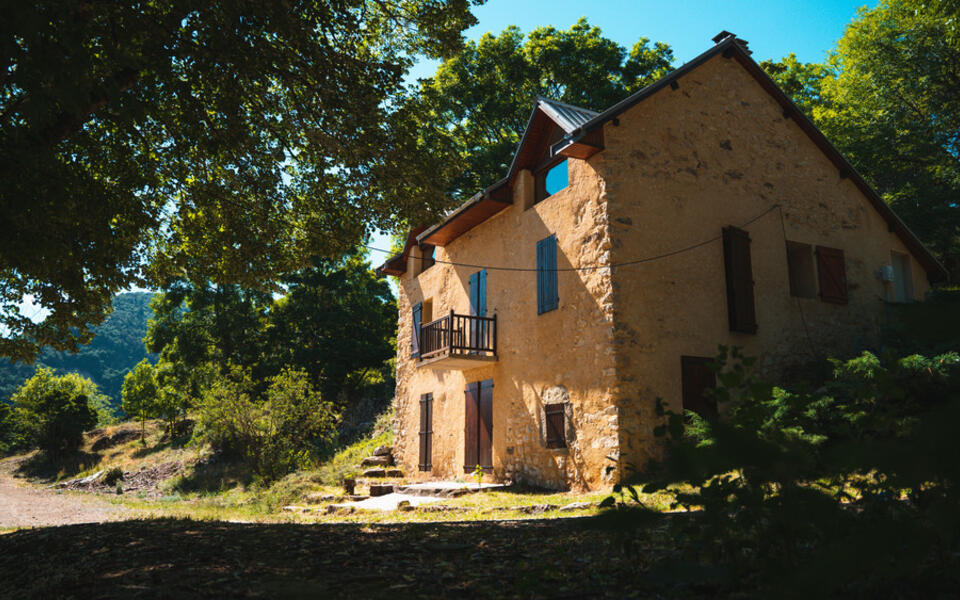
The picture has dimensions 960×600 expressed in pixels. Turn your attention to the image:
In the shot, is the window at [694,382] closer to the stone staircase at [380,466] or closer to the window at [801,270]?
the window at [801,270]

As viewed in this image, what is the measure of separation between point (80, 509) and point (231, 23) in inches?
477

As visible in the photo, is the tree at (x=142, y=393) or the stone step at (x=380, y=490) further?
the tree at (x=142, y=393)

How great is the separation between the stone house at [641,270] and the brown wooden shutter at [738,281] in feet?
0.10

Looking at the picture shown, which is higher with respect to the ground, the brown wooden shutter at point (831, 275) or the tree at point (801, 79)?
the tree at point (801, 79)

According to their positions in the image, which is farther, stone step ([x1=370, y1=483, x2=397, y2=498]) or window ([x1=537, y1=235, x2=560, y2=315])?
stone step ([x1=370, y1=483, x2=397, y2=498])

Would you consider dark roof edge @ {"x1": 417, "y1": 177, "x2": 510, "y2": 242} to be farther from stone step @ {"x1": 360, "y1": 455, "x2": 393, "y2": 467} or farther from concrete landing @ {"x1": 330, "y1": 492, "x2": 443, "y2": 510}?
stone step @ {"x1": 360, "y1": 455, "x2": 393, "y2": 467}

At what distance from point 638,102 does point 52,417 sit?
97.1 feet

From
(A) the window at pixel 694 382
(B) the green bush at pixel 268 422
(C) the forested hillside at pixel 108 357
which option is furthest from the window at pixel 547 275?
(C) the forested hillside at pixel 108 357

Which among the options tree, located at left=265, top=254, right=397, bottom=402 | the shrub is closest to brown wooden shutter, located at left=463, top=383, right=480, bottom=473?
tree, located at left=265, top=254, right=397, bottom=402

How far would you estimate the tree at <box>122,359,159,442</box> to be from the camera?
116 ft

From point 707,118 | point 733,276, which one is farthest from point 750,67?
point 733,276

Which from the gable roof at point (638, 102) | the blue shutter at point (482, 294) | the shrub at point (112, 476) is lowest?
the shrub at point (112, 476)

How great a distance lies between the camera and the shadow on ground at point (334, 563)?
302 centimetres

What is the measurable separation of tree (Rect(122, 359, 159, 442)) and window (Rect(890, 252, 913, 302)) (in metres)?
34.9
